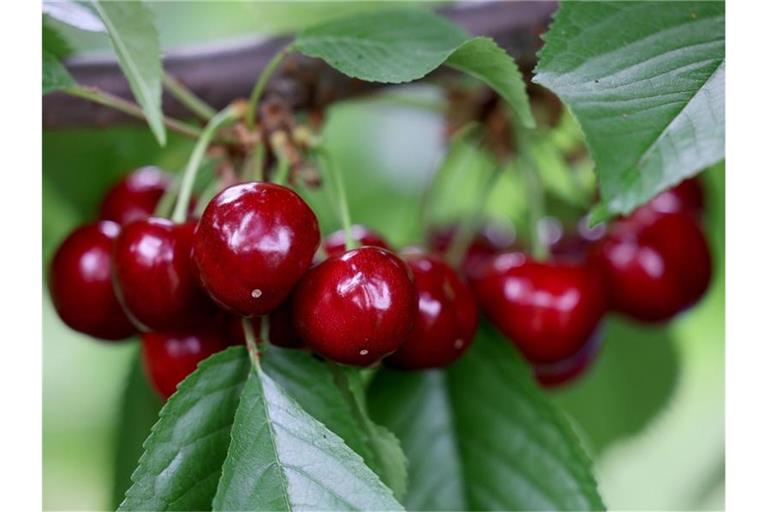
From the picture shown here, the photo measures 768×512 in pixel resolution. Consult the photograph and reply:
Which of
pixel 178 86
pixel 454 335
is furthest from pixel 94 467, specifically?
pixel 454 335

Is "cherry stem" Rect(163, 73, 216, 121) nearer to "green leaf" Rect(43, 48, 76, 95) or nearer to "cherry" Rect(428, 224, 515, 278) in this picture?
"green leaf" Rect(43, 48, 76, 95)

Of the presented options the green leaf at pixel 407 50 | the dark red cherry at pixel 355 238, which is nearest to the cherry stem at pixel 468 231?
the dark red cherry at pixel 355 238

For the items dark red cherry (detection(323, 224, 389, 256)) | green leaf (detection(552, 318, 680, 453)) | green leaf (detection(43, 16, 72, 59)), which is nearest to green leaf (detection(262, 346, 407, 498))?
dark red cherry (detection(323, 224, 389, 256))

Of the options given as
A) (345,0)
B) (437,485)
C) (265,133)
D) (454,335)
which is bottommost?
(437,485)

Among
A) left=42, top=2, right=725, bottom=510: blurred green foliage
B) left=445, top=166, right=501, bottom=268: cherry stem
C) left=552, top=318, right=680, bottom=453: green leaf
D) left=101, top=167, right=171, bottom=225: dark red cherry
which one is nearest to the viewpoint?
left=101, top=167, right=171, bottom=225: dark red cherry

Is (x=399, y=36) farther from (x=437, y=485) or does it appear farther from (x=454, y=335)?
(x=437, y=485)

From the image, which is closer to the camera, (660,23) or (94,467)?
(660,23)
